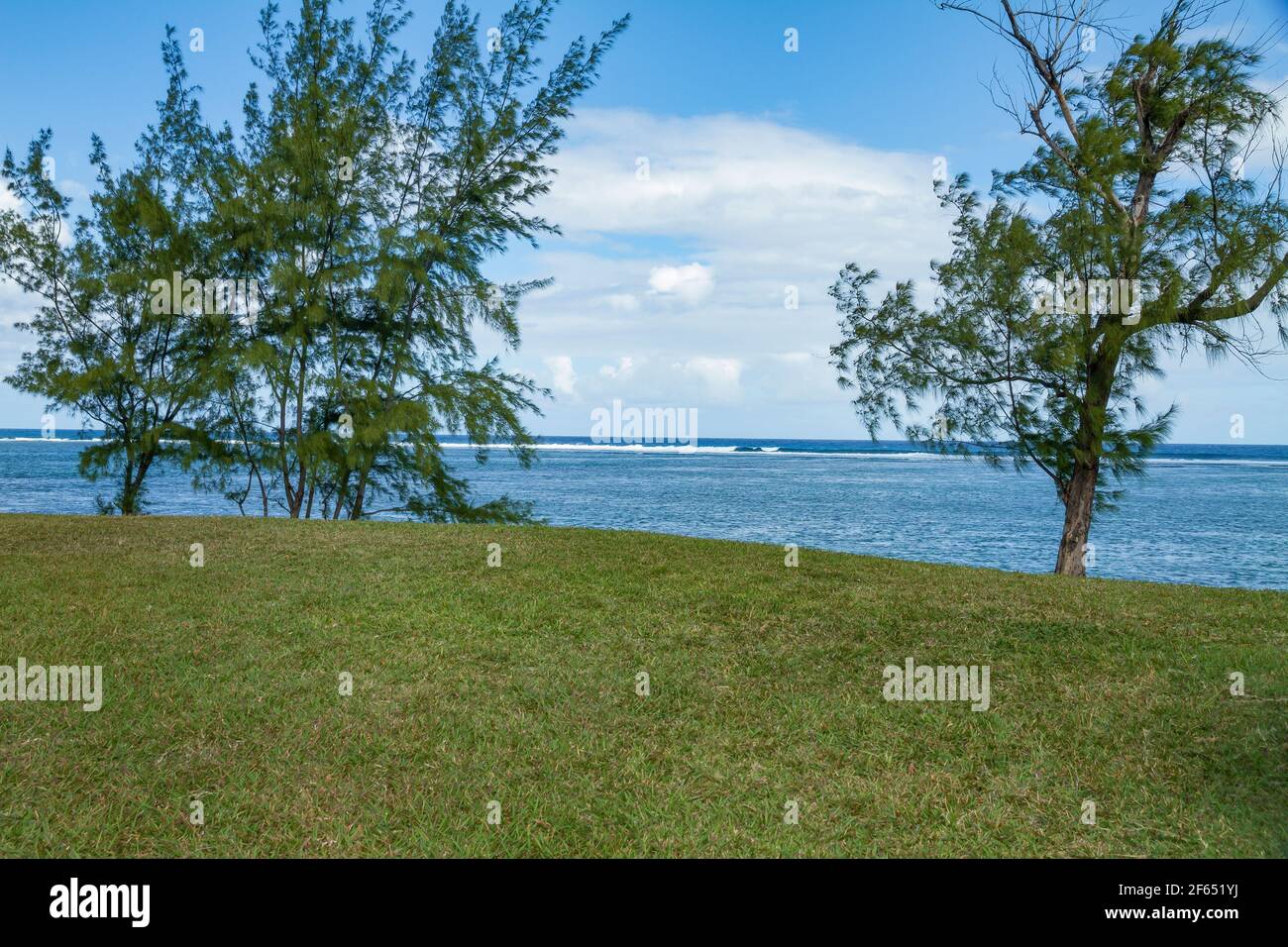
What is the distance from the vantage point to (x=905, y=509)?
1553 inches

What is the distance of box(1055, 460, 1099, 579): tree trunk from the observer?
1241cm

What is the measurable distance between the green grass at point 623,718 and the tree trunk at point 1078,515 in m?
4.13

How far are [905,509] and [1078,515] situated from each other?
27.6 meters

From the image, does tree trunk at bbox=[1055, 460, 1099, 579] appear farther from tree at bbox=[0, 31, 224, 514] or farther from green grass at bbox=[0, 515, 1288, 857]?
tree at bbox=[0, 31, 224, 514]

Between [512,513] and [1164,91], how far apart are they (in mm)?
12457

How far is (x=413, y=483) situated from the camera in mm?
17422

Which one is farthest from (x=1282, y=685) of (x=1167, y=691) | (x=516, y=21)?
(x=516, y=21)

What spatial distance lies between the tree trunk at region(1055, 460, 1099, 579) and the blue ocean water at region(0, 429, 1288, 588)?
151cm

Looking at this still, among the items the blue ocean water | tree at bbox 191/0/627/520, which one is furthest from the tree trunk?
tree at bbox 191/0/627/520

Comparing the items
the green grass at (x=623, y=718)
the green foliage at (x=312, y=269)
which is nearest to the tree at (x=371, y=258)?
the green foliage at (x=312, y=269)

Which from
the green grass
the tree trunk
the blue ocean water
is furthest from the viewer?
the blue ocean water

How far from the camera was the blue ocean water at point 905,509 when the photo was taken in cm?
2525

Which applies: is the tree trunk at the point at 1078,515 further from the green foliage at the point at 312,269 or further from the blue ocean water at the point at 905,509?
the green foliage at the point at 312,269

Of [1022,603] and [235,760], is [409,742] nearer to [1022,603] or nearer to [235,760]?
[235,760]
